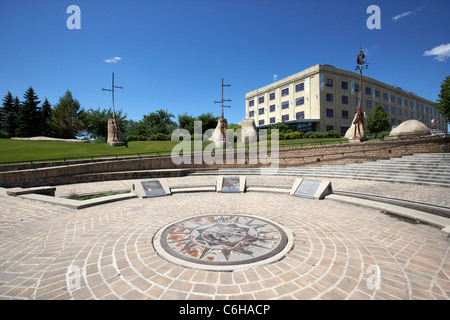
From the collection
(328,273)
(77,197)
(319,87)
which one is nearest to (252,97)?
(319,87)

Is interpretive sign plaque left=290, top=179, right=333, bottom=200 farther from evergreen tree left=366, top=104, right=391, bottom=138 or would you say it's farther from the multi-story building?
the multi-story building

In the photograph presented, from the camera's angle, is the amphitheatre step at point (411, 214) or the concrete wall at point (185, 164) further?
the concrete wall at point (185, 164)

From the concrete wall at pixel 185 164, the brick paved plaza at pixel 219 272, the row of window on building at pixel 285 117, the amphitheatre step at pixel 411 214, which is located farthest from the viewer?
the row of window on building at pixel 285 117

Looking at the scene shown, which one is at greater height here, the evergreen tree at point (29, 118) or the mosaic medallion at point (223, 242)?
the evergreen tree at point (29, 118)

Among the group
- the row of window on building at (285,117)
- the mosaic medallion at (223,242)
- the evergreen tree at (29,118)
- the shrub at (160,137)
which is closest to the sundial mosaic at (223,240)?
the mosaic medallion at (223,242)

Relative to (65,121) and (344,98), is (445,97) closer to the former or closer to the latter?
(344,98)

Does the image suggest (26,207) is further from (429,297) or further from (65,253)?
(429,297)

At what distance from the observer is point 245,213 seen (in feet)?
21.2

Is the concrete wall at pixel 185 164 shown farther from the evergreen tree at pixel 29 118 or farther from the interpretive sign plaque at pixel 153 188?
the evergreen tree at pixel 29 118

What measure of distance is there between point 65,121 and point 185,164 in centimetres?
3877

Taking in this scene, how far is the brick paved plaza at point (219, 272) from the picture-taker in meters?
2.80

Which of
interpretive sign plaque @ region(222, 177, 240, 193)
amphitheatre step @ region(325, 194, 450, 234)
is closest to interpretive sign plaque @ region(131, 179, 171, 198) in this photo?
interpretive sign plaque @ region(222, 177, 240, 193)

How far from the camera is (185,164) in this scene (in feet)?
63.5

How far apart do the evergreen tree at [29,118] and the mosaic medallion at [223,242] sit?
51.0 m
